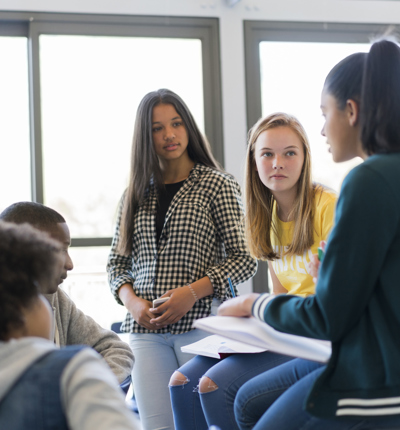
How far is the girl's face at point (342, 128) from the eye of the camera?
3.92 feet

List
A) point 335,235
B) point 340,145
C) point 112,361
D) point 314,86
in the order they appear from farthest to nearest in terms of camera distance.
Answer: point 314,86
point 112,361
point 340,145
point 335,235

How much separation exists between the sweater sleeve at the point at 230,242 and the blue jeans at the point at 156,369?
22 cm

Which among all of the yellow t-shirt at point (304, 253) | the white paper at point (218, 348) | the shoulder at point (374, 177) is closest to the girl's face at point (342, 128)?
the shoulder at point (374, 177)

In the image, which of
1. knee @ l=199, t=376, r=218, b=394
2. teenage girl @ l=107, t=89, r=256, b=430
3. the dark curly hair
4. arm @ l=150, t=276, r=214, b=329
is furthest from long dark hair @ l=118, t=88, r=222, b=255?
knee @ l=199, t=376, r=218, b=394

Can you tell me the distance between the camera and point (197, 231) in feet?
7.09

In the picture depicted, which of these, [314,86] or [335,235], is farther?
[314,86]

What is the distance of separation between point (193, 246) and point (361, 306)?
1.15 meters

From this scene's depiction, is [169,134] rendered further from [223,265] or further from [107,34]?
[107,34]

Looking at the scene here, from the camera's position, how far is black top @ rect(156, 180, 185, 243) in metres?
2.24

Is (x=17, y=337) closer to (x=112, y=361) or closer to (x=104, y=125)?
(x=112, y=361)

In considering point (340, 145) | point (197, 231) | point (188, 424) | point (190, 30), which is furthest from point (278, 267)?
point (190, 30)

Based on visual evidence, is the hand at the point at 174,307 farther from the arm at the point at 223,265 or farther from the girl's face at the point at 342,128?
the girl's face at the point at 342,128

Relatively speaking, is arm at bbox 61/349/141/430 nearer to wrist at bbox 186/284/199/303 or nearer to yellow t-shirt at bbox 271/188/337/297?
yellow t-shirt at bbox 271/188/337/297

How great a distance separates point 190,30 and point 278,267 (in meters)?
2.29
